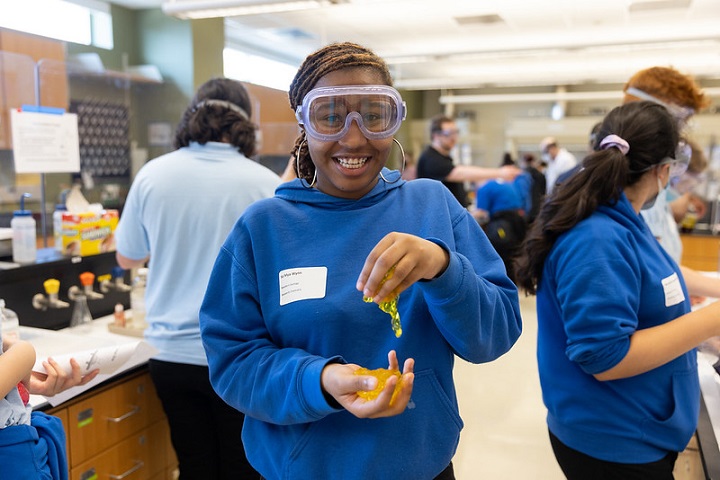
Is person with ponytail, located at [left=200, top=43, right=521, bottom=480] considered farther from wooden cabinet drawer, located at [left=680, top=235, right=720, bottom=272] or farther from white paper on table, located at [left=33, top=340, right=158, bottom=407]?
wooden cabinet drawer, located at [left=680, top=235, right=720, bottom=272]

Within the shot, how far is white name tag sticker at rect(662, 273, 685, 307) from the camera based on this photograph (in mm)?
1444

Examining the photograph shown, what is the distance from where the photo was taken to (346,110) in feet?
3.47

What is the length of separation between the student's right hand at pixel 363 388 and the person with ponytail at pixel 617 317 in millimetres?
692

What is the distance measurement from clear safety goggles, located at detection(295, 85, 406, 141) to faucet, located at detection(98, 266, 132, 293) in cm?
196

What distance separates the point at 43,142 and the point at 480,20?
16.6 ft

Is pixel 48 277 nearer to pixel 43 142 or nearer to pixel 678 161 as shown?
pixel 43 142

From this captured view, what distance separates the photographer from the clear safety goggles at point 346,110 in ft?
3.45

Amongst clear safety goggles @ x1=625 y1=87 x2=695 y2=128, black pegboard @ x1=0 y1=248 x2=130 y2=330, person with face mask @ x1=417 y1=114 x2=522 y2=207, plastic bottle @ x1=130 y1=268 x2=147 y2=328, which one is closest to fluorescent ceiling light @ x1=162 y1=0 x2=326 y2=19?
person with face mask @ x1=417 y1=114 x2=522 y2=207

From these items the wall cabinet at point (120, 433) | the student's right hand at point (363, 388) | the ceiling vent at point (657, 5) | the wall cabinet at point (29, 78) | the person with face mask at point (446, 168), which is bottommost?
the wall cabinet at point (120, 433)

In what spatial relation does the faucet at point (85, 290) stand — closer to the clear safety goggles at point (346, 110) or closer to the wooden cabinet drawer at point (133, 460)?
the wooden cabinet drawer at point (133, 460)

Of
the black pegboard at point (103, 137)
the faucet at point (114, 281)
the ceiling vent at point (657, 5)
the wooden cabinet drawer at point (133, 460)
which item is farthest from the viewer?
the ceiling vent at point (657, 5)

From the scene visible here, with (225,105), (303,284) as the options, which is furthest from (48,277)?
(303,284)

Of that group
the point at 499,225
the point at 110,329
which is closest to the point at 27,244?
the point at 110,329

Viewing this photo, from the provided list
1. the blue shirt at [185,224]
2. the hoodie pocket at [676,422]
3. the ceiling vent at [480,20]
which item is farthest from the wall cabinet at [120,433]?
the ceiling vent at [480,20]
